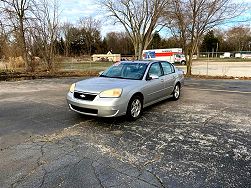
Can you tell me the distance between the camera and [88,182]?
3.09 meters

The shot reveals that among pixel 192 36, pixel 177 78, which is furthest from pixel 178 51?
pixel 177 78

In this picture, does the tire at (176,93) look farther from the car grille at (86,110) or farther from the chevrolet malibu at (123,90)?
the car grille at (86,110)

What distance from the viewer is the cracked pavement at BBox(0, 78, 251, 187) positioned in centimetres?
319

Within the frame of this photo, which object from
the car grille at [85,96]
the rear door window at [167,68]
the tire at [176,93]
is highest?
the rear door window at [167,68]

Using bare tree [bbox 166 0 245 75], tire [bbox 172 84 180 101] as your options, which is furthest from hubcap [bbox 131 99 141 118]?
bare tree [bbox 166 0 245 75]

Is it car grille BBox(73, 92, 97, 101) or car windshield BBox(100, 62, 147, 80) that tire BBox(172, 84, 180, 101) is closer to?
car windshield BBox(100, 62, 147, 80)

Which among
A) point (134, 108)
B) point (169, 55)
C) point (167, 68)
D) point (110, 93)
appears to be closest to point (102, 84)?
point (110, 93)

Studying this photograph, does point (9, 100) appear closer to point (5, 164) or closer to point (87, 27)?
Answer: point (5, 164)

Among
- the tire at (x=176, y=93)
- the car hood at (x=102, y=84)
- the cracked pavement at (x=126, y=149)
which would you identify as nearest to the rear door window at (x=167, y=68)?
the tire at (x=176, y=93)

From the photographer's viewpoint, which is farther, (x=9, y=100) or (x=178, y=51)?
(x=178, y=51)

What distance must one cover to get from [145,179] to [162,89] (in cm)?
424

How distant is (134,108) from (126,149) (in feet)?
5.95

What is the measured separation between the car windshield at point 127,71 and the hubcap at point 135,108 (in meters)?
0.74

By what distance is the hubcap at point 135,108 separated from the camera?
228 inches
